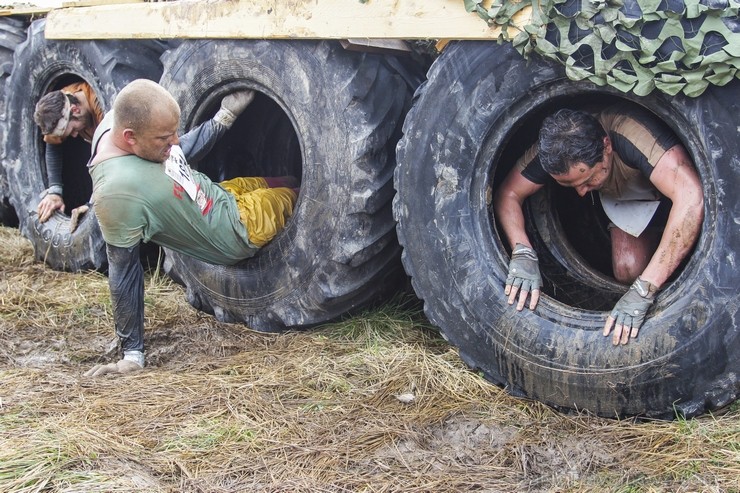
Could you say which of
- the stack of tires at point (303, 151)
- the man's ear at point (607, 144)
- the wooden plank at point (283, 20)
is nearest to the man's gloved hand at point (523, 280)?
the man's ear at point (607, 144)

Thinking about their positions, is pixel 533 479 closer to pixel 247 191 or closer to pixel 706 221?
pixel 706 221

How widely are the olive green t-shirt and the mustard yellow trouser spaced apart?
49 mm

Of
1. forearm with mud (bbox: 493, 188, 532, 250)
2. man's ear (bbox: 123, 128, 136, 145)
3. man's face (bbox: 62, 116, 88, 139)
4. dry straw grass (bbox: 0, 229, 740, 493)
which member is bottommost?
dry straw grass (bbox: 0, 229, 740, 493)

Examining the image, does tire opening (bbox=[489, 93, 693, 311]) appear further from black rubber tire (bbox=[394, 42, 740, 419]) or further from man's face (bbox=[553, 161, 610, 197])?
man's face (bbox=[553, 161, 610, 197])

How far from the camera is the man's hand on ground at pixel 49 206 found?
613 centimetres

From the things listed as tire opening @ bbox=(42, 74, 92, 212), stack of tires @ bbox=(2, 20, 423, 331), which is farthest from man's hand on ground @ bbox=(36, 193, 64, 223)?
stack of tires @ bbox=(2, 20, 423, 331)

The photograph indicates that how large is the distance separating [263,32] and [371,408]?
2.06m

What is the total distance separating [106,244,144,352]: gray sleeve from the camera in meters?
4.32

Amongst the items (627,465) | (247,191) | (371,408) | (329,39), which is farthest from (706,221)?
(247,191)

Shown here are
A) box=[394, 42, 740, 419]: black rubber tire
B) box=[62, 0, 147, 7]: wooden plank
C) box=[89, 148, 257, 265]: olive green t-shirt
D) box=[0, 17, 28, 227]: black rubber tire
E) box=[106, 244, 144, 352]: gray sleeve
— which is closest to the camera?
box=[394, 42, 740, 419]: black rubber tire

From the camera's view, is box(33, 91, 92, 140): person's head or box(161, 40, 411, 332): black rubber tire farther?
box(33, 91, 92, 140): person's head

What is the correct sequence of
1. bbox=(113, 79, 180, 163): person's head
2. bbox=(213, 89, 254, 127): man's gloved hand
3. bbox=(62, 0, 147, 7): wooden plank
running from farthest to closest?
bbox=(62, 0, 147, 7): wooden plank < bbox=(213, 89, 254, 127): man's gloved hand < bbox=(113, 79, 180, 163): person's head

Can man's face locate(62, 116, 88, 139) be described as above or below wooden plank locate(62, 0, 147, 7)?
below

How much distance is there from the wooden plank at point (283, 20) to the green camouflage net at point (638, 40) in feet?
0.36
